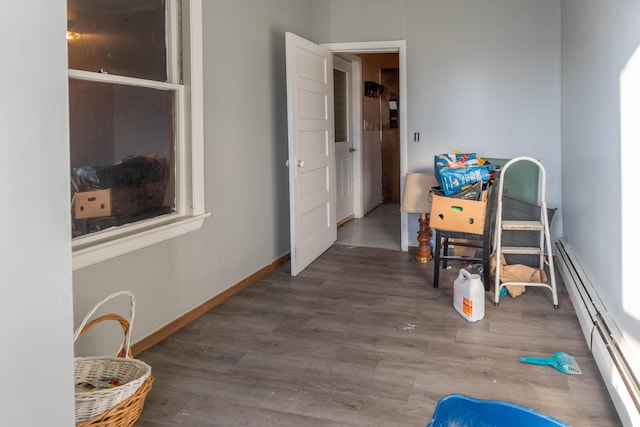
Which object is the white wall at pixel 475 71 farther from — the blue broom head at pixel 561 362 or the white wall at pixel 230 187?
Answer: the blue broom head at pixel 561 362

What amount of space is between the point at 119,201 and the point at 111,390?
1.06 m

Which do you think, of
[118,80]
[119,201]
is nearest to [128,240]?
[119,201]

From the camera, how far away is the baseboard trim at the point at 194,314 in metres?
2.66

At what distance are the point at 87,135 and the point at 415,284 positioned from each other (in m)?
2.45

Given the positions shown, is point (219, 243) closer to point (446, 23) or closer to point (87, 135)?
point (87, 135)

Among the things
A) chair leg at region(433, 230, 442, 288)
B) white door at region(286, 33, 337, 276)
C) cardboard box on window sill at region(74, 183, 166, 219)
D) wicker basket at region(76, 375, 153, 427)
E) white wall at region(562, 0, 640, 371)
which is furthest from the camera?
white door at region(286, 33, 337, 276)

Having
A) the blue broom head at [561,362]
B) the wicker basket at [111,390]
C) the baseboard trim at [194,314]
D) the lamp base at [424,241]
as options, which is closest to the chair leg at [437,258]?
the lamp base at [424,241]

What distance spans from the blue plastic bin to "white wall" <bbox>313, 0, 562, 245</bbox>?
3341mm

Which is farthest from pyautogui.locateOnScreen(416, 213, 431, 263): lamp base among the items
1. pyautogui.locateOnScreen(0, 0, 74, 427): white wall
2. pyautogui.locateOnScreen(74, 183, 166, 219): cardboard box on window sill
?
pyautogui.locateOnScreen(0, 0, 74, 427): white wall

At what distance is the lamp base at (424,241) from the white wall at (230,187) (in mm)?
1156

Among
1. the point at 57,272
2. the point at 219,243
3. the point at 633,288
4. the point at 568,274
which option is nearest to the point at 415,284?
the point at 568,274

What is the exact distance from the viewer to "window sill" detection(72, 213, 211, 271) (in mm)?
2215

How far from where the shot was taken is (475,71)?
4.59 meters

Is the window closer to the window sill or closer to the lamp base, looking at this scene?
the window sill
